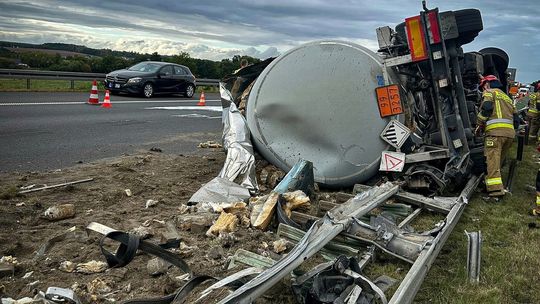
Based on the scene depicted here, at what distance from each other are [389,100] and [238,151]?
1.88 m

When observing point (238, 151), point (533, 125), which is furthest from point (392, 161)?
point (533, 125)

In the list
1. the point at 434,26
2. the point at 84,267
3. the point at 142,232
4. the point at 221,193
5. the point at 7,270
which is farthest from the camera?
the point at 434,26

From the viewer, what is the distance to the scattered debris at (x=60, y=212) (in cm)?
423

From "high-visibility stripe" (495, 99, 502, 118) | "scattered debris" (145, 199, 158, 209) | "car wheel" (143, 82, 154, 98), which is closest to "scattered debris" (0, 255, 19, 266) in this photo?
"scattered debris" (145, 199, 158, 209)

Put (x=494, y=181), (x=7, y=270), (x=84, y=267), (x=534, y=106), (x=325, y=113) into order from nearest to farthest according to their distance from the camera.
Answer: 1. (x=7, y=270)
2. (x=84, y=267)
3. (x=325, y=113)
4. (x=494, y=181)
5. (x=534, y=106)

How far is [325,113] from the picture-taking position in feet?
19.3

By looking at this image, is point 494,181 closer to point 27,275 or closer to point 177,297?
point 177,297

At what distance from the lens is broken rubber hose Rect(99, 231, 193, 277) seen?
3154 mm

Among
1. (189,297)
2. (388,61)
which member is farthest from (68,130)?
(189,297)

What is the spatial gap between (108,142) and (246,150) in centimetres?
365

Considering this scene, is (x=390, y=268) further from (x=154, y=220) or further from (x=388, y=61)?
(x=388, y=61)

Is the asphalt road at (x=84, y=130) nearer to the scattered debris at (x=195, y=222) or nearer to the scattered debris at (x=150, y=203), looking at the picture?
the scattered debris at (x=150, y=203)

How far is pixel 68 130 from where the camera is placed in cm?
948

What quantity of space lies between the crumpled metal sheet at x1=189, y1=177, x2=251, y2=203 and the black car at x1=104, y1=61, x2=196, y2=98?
13.4m
